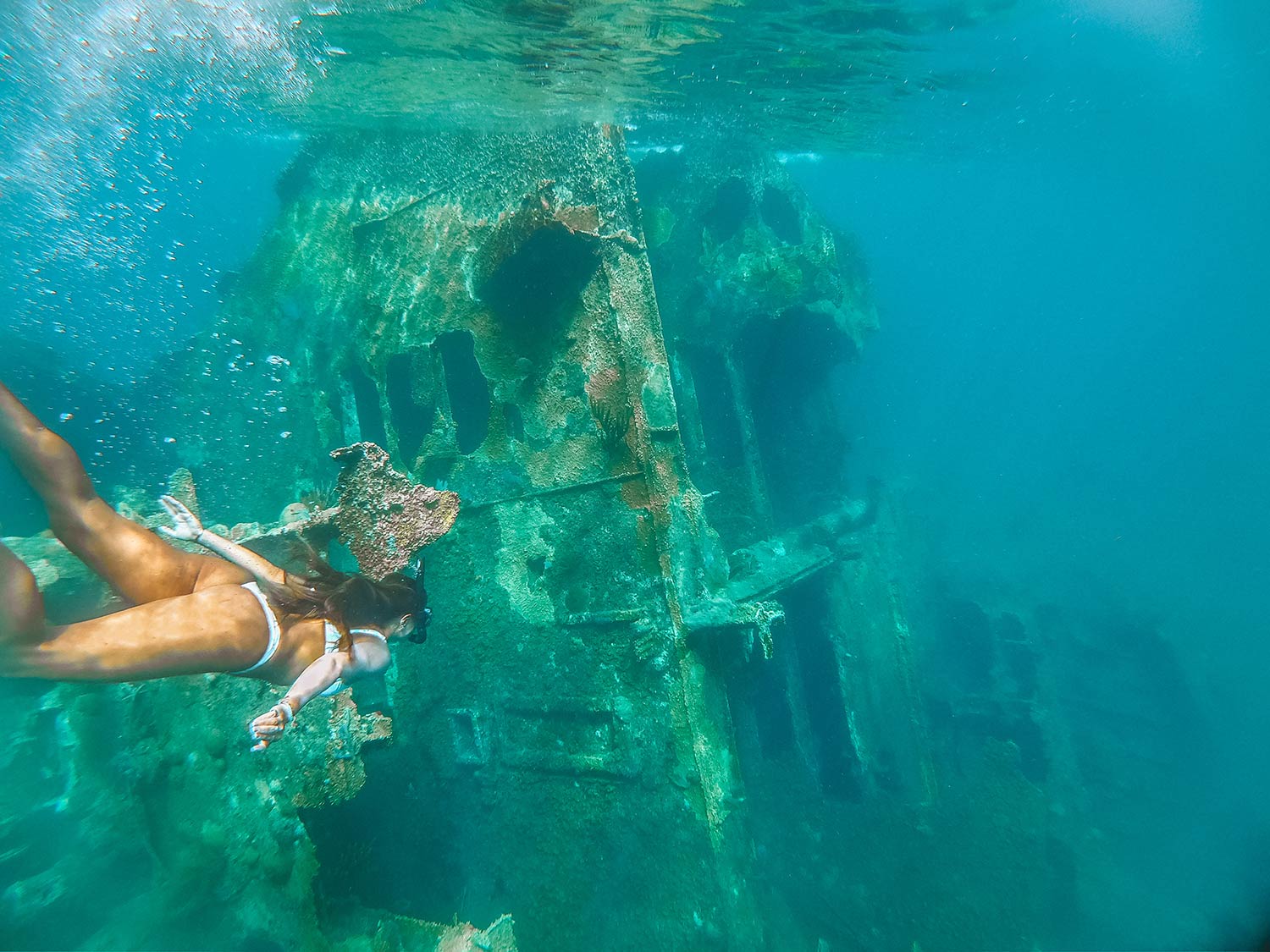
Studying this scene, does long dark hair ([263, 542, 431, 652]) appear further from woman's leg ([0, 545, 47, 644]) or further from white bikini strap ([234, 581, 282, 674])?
woman's leg ([0, 545, 47, 644])

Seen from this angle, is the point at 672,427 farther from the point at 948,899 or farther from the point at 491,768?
the point at 948,899

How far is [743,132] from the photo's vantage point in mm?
16406

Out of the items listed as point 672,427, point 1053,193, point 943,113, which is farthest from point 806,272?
point 1053,193

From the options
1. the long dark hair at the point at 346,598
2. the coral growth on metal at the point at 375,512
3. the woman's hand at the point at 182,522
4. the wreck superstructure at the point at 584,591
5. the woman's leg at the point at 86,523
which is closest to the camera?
the woman's leg at the point at 86,523

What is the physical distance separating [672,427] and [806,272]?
6.15m

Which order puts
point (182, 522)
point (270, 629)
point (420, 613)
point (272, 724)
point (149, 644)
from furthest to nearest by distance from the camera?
point (420, 613)
point (182, 522)
point (270, 629)
point (149, 644)
point (272, 724)

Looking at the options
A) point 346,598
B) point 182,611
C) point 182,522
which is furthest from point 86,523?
point 346,598

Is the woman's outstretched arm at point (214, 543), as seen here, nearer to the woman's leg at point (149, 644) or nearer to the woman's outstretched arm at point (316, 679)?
the woman's leg at point (149, 644)

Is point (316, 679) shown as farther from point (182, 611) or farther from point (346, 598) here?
point (182, 611)

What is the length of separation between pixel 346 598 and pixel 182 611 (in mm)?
756

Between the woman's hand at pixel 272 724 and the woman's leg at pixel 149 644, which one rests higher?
the woman's leg at pixel 149 644

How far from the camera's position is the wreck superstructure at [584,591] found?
4.71 meters

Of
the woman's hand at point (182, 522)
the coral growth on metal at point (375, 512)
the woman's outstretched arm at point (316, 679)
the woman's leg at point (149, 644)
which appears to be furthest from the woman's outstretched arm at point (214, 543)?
the woman's outstretched arm at point (316, 679)

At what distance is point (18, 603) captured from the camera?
8.08 ft
